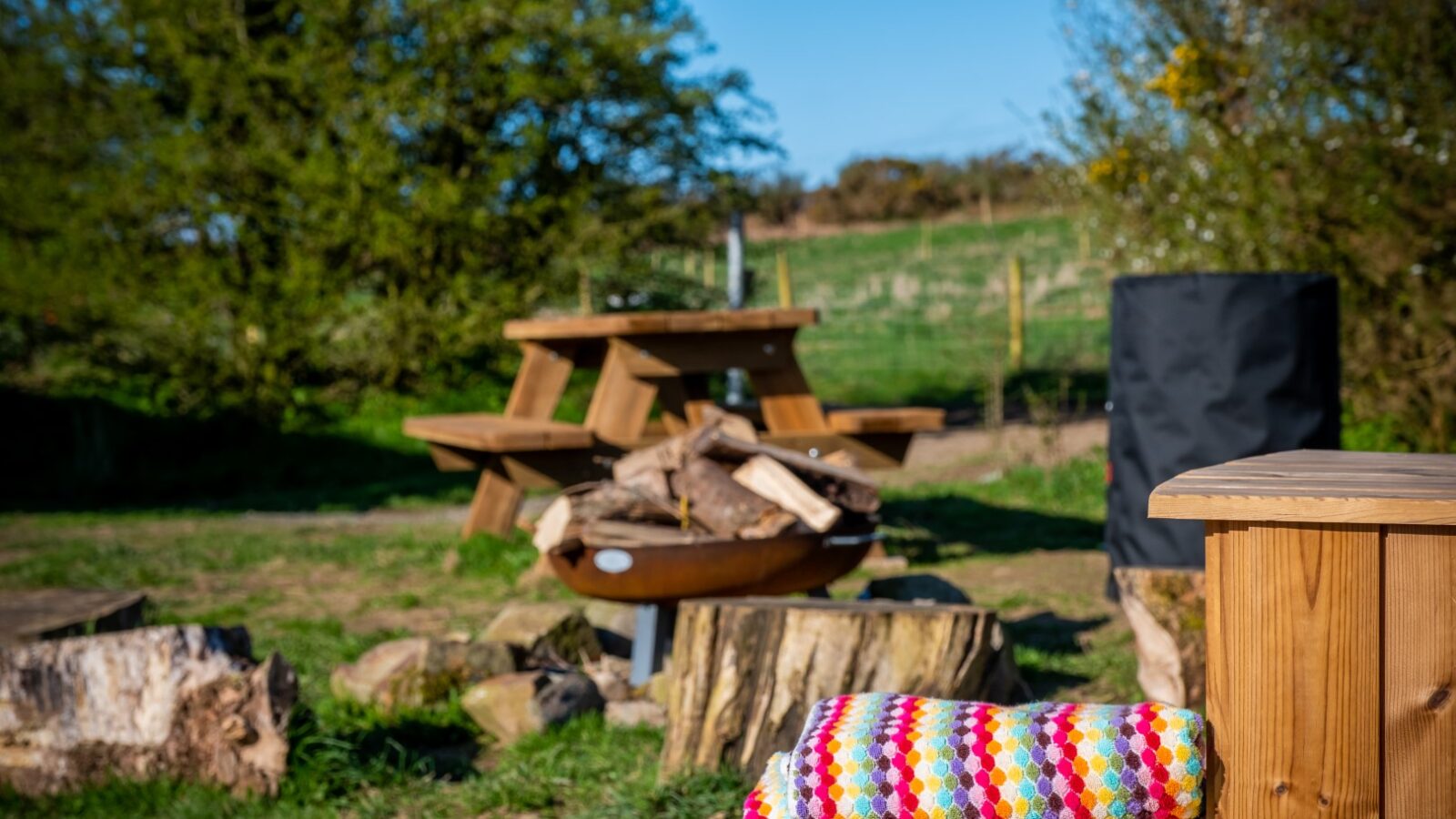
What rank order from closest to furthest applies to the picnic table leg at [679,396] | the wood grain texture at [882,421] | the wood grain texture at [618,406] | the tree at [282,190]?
the wood grain texture at [618,406] < the wood grain texture at [882,421] < the picnic table leg at [679,396] < the tree at [282,190]

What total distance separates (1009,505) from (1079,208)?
17.9 feet

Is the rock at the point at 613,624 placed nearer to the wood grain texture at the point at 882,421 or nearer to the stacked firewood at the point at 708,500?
the stacked firewood at the point at 708,500

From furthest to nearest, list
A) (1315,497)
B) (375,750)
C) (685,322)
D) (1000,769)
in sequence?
1. (685,322)
2. (375,750)
3. (1000,769)
4. (1315,497)

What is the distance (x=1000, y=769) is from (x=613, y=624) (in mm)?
3485

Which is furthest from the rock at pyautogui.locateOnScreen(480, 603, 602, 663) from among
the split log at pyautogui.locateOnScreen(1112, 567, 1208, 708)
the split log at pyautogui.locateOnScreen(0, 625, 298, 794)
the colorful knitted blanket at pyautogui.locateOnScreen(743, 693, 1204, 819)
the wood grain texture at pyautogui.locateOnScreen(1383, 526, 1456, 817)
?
the wood grain texture at pyautogui.locateOnScreen(1383, 526, 1456, 817)

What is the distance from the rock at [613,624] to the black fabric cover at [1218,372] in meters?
1.99

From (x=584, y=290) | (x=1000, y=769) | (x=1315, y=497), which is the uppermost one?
(x=584, y=290)

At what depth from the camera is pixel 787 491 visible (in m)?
4.61

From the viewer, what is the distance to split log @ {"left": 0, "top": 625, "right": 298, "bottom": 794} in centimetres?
348

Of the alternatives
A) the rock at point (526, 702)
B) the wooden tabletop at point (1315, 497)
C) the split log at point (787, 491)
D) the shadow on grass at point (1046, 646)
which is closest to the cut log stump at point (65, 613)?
the rock at point (526, 702)

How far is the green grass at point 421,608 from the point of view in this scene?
11.3 ft

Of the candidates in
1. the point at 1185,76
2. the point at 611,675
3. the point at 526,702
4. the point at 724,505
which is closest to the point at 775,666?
the point at 526,702

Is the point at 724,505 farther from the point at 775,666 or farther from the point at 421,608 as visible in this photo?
the point at 421,608

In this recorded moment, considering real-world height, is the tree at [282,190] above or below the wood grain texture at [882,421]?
above
